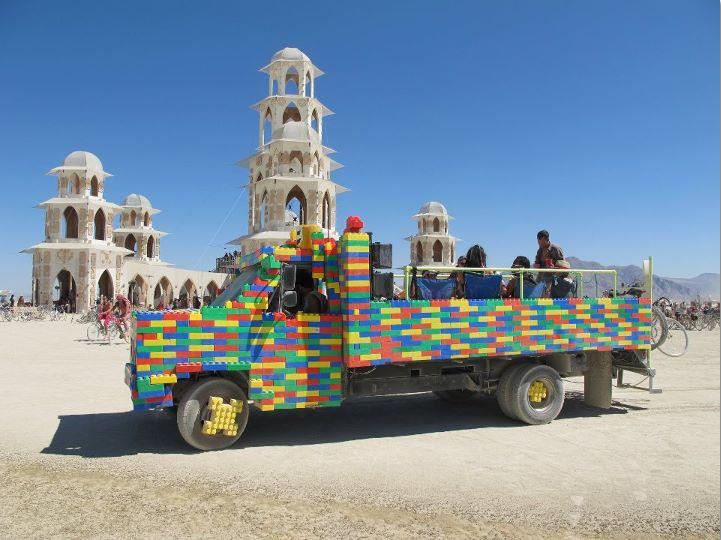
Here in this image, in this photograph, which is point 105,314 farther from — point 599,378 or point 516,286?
point 599,378

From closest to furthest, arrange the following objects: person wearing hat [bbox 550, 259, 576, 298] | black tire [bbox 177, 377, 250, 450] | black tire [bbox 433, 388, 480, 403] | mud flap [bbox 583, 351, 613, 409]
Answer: black tire [bbox 177, 377, 250, 450], person wearing hat [bbox 550, 259, 576, 298], mud flap [bbox 583, 351, 613, 409], black tire [bbox 433, 388, 480, 403]

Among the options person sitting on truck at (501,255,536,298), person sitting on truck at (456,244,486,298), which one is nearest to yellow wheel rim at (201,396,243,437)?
person sitting on truck at (456,244,486,298)

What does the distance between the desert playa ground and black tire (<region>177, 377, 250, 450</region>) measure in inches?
6.6

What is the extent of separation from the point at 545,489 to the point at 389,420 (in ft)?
11.0

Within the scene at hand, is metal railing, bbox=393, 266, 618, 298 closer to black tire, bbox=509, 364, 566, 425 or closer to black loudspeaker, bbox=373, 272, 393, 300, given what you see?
black loudspeaker, bbox=373, 272, 393, 300

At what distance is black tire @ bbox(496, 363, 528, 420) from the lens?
27.2ft

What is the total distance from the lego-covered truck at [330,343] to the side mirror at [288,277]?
18 mm

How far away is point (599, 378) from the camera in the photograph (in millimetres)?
9359

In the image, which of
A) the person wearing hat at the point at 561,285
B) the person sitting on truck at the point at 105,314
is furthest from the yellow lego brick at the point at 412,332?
the person sitting on truck at the point at 105,314

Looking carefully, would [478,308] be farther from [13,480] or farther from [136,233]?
[136,233]

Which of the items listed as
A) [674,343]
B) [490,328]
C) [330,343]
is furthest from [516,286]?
[674,343]

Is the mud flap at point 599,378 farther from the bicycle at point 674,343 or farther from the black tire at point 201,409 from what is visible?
the bicycle at point 674,343

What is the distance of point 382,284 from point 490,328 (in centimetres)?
179

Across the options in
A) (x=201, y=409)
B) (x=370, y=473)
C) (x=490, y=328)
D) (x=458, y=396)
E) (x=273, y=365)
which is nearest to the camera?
(x=370, y=473)
